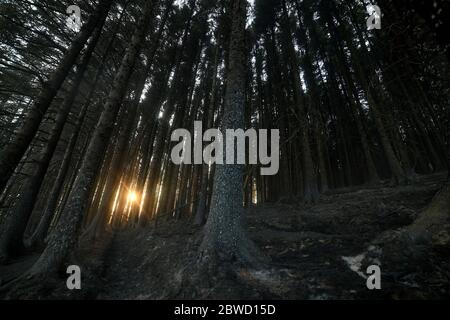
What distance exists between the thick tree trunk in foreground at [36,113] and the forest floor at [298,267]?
3.06 m

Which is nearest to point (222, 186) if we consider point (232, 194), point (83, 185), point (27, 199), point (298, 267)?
point (232, 194)

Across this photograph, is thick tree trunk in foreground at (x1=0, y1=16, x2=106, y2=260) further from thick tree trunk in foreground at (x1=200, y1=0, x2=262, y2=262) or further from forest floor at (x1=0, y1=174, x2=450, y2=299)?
thick tree trunk in foreground at (x1=200, y1=0, x2=262, y2=262)

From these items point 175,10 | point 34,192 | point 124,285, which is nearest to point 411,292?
point 124,285

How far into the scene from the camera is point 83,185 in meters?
5.38

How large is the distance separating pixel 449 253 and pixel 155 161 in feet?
37.0

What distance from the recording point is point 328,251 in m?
4.92

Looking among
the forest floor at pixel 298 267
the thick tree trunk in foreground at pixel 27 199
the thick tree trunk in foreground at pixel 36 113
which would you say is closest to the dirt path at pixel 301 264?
the forest floor at pixel 298 267

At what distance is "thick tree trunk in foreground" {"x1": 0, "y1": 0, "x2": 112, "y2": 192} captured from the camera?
530cm

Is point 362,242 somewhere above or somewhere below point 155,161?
below

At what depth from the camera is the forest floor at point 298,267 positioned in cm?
330

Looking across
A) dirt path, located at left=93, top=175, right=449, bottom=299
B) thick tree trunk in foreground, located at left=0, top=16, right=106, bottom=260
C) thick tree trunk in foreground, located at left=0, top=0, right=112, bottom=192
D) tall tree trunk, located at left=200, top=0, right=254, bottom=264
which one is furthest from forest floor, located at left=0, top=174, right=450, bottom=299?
thick tree trunk in foreground, located at left=0, top=0, right=112, bottom=192

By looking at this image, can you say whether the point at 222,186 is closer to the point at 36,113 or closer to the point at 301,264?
the point at 301,264

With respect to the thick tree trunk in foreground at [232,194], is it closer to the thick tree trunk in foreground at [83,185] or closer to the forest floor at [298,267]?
the forest floor at [298,267]
